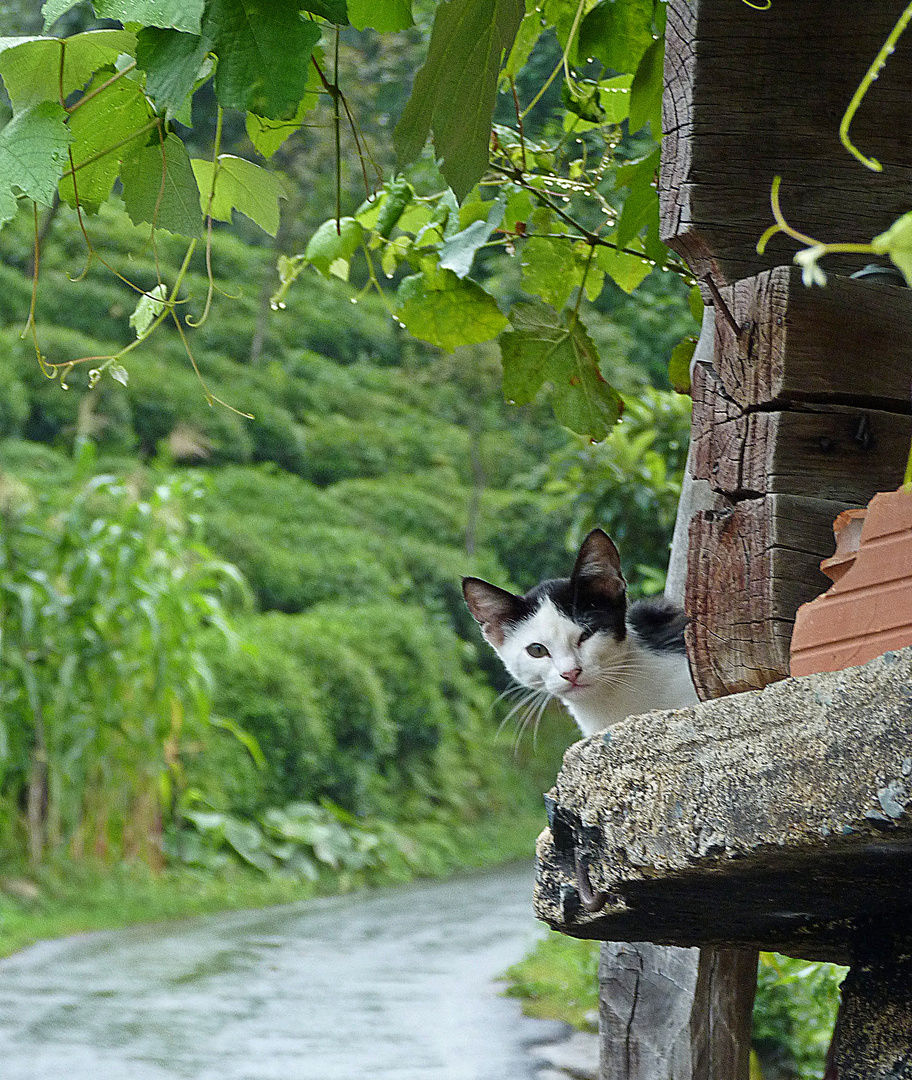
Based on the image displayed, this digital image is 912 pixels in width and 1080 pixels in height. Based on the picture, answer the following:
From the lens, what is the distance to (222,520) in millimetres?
7469

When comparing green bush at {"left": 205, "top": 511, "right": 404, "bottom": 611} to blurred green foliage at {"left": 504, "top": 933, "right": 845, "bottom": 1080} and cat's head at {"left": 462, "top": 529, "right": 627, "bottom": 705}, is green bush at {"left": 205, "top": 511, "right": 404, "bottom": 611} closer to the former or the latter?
blurred green foliage at {"left": 504, "top": 933, "right": 845, "bottom": 1080}

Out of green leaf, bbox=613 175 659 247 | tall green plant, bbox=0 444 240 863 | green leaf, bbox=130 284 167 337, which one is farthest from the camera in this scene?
tall green plant, bbox=0 444 240 863

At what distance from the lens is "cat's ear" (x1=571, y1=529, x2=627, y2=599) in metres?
1.23

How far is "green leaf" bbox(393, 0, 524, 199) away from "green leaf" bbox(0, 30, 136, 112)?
0.22 meters

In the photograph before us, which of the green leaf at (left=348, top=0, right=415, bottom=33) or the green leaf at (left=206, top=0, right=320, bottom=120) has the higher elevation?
the green leaf at (left=348, top=0, right=415, bottom=33)

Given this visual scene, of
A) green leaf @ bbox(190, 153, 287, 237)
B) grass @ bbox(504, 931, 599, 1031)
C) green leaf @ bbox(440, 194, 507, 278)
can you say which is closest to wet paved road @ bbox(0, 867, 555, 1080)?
grass @ bbox(504, 931, 599, 1031)

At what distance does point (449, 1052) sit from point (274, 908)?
93.9 inches

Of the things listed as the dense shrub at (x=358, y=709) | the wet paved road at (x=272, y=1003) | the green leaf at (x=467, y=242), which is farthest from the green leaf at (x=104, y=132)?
the dense shrub at (x=358, y=709)

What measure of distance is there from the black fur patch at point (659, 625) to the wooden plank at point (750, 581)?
0.56 meters

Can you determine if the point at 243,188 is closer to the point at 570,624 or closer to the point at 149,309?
the point at 149,309

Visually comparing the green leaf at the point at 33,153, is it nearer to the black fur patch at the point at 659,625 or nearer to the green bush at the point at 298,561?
the black fur patch at the point at 659,625

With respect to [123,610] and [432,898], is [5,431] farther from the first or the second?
[432,898]

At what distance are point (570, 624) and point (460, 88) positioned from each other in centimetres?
74

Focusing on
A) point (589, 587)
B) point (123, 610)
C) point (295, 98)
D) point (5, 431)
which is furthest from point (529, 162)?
point (5, 431)
